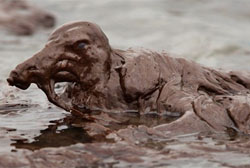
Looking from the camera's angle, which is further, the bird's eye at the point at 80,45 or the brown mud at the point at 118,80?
the bird's eye at the point at 80,45

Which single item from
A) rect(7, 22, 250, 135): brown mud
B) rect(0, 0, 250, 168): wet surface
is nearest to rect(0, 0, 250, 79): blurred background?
rect(0, 0, 250, 168): wet surface

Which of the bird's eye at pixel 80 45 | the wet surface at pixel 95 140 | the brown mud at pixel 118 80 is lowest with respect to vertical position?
the wet surface at pixel 95 140

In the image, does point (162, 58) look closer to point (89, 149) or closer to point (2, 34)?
point (89, 149)

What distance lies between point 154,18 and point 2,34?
9.65 feet

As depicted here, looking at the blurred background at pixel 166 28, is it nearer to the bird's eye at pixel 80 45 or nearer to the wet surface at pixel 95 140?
the wet surface at pixel 95 140

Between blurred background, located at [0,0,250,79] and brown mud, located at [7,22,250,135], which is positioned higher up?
blurred background, located at [0,0,250,79]

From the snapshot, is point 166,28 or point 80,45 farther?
point 166,28

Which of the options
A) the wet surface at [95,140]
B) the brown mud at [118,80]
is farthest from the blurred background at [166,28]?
the brown mud at [118,80]

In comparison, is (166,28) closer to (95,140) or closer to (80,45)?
(80,45)

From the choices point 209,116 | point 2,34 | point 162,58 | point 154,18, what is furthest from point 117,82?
point 154,18

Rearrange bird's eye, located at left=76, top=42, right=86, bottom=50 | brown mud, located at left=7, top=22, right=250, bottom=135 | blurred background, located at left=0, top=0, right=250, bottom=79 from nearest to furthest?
brown mud, located at left=7, top=22, right=250, bottom=135
bird's eye, located at left=76, top=42, right=86, bottom=50
blurred background, located at left=0, top=0, right=250, bottom=79

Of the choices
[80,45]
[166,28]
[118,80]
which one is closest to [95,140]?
[118,80]

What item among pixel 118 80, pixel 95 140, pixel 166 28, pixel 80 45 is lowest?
pixel 95 140

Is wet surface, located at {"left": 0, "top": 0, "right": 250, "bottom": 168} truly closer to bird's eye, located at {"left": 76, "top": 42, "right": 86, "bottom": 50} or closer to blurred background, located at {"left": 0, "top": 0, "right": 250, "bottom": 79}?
blurred background, located at {"left": 0, "top": 0, "right": 250, "bottom": 79}
